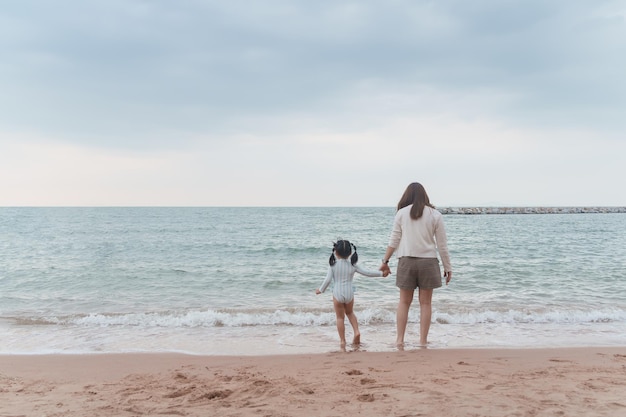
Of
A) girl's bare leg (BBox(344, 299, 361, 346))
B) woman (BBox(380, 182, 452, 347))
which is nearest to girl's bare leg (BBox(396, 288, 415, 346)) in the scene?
woman (BBox(380, 182, 452, 347))

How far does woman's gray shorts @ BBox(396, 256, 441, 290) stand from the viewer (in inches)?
218

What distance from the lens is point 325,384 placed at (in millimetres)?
4160

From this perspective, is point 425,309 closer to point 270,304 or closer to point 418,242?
point 418,242

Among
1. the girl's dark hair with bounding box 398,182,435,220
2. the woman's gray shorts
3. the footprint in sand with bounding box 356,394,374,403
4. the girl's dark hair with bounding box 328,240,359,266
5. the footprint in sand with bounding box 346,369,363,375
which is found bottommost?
the footprint in sand with bounding box 346,369,363,375

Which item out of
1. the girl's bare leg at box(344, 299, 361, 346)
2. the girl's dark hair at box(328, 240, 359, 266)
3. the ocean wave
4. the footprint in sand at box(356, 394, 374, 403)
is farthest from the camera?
the ocean wave

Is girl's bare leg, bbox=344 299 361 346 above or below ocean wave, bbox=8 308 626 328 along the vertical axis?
above

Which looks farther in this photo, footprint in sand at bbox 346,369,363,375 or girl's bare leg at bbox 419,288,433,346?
girl's bare leg at bbox 419,288,433,346

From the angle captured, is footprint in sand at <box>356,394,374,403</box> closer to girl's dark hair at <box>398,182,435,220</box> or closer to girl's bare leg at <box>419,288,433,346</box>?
girl's bare leg at <box>419,288,433,346</box>

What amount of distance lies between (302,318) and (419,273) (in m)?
3.32

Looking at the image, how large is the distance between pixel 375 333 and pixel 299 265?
30.2 ft

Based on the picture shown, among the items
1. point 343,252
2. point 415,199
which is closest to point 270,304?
point 343,252

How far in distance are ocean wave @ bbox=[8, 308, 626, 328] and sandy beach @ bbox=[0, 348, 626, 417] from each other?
2.25 metres

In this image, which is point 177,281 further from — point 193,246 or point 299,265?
point 193,246

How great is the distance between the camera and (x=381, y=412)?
3340 mm
